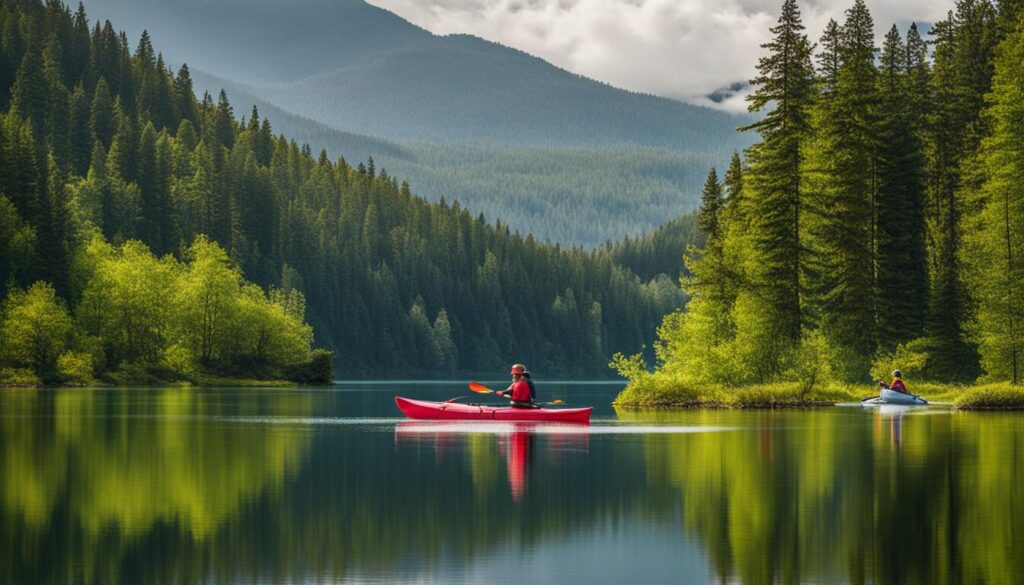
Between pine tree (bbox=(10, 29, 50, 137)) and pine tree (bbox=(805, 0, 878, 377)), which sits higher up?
pine tree (bbox=(10, 29, 50, 137))

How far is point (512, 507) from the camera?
26.5m

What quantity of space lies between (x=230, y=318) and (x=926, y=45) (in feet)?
219

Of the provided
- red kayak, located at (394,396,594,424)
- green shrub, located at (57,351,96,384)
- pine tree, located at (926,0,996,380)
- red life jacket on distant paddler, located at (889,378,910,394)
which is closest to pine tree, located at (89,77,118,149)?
green shrub, located at (57,351,96,384)

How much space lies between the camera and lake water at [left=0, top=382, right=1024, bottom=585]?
776 inches

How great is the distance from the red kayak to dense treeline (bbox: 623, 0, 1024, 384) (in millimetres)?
18517

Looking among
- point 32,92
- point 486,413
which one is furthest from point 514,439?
point 32,92

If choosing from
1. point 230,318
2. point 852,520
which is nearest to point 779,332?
point 852,520

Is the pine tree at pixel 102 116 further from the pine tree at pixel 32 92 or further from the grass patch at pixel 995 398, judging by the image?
the grass patch at pixel 995 398

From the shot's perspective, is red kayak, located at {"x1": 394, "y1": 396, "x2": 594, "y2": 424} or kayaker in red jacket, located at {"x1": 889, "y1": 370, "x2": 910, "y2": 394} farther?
kayaker in red jacket, located at {"x1": 889, "y1": 370, "x2": 910, "y2": 394}

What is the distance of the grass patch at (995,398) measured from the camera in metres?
66.4

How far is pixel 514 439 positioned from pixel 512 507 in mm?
19953

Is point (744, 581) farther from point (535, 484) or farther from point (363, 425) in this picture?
point (363, 425)

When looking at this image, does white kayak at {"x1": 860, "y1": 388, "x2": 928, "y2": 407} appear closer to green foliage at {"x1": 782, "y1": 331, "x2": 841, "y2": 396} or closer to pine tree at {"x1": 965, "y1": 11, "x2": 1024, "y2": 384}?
green foliage at {"x1": 782, "y1": 331, "x2": 841, "y2": 396}

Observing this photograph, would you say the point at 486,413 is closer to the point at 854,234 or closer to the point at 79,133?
the point at 854,234
